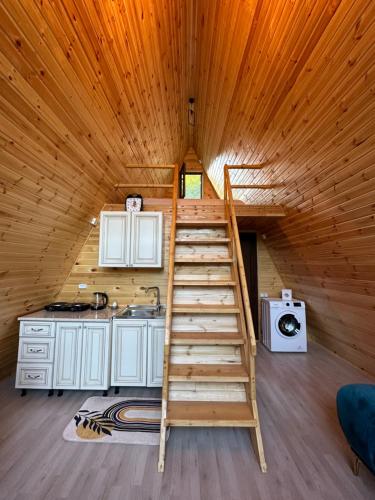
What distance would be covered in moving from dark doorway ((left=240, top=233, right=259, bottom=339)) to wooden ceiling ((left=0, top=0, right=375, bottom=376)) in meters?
1.13

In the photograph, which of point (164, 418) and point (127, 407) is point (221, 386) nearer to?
point (164, 418)

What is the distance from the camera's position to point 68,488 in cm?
147

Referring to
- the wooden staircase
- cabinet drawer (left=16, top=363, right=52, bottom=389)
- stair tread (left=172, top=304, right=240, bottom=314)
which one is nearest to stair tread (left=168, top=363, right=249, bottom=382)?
the wooden staircase

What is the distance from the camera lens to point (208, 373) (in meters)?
1.86

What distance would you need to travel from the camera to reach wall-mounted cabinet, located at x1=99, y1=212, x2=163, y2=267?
3.08 meters

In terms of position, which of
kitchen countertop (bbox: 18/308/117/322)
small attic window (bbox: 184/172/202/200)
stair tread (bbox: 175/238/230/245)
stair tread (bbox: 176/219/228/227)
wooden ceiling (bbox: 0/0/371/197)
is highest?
small attic window (bbox: 184/172/202/200)

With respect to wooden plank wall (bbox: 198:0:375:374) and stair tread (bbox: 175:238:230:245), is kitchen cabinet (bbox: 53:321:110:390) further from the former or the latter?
wooden plank wall (bbox: 198:0:375:374)

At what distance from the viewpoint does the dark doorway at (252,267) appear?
15.4 feet

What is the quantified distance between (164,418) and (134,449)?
44 centimetres

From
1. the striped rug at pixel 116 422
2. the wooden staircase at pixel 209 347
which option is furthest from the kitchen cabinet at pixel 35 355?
the wooden staircase at pixel 209 347

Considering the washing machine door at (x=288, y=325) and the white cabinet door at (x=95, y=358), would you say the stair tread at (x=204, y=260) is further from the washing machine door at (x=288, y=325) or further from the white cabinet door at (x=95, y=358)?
the washing machine door at (x=288, y=325)

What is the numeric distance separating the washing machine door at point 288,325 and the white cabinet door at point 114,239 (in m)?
2.75

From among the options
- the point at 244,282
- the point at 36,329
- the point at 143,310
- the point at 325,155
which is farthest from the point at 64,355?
the point at 325,155

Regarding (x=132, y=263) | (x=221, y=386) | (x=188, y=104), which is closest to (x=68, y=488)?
(x=221, y=386)
